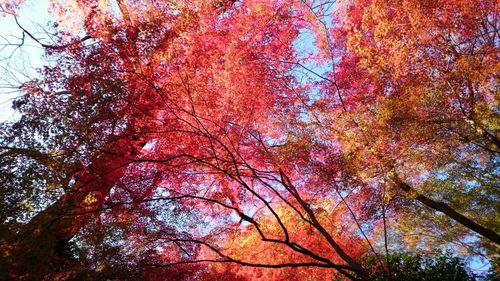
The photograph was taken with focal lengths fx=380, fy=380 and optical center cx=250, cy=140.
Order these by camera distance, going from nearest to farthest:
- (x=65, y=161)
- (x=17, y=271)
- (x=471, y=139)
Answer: (x=17, y=271) → (x=65, y=161) → (x=471, y=139)

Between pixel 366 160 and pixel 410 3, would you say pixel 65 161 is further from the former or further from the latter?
pixel 410 3

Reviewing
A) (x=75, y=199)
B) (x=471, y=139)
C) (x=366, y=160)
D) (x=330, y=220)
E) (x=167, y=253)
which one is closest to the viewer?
(x=75, y=199)

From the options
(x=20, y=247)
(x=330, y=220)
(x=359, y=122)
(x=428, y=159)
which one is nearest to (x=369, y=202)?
(x=330, y=220)

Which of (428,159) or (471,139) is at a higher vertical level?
(471,139)

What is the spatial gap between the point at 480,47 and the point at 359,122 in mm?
2775

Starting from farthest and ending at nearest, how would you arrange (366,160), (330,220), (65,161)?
(330,220) → (366,160) → (65,161)

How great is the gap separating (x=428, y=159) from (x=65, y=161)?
7094 millimetres

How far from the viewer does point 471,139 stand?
26.7ft

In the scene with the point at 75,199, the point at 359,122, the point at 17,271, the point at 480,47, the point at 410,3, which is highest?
the point at 410,3

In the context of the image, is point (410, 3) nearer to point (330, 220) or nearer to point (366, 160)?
point (366, 160)

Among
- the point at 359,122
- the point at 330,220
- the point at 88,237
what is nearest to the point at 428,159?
the point at 359,122

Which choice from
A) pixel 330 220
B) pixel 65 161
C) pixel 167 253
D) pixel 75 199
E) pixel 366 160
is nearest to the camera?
pixel 65 161

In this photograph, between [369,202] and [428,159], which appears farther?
[369,202]

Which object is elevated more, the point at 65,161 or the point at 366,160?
the point at 366,160
